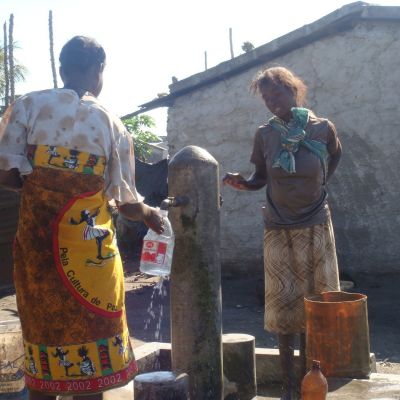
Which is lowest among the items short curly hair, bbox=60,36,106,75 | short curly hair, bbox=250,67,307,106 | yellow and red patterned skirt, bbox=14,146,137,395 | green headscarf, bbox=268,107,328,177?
yellow and red patterned skirt, bbox=14,146,137,395

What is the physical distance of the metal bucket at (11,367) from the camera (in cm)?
347

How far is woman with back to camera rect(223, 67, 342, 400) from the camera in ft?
11.3

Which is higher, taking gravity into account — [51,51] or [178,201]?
[51,51]

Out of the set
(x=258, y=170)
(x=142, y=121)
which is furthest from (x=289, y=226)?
(x=142, y=121)

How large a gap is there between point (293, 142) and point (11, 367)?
197 centimetres

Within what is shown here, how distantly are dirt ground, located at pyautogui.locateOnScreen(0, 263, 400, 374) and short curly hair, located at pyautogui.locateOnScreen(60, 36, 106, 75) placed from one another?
3232 mm

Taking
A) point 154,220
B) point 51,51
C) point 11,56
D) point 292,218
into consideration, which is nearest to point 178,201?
point 154,220

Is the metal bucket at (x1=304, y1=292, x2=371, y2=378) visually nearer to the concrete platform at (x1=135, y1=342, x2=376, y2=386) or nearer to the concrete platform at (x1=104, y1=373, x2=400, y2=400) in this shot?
the concrete platform at (x1=104, y1=373, x2=400, y2=400)

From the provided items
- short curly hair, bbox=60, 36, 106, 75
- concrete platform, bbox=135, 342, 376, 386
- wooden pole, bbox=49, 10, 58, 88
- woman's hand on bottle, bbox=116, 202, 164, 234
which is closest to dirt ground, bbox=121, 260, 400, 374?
concrete platform, bbox=135, 342, 376, 386

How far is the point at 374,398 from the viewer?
329cm

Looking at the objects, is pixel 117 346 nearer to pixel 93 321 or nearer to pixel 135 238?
pixel 93 321

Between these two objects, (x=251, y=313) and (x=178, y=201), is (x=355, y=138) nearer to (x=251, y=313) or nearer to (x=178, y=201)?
(x=251, y=313)

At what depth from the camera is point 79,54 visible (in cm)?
261

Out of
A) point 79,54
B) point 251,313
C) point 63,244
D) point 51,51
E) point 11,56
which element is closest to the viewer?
point 63,244
